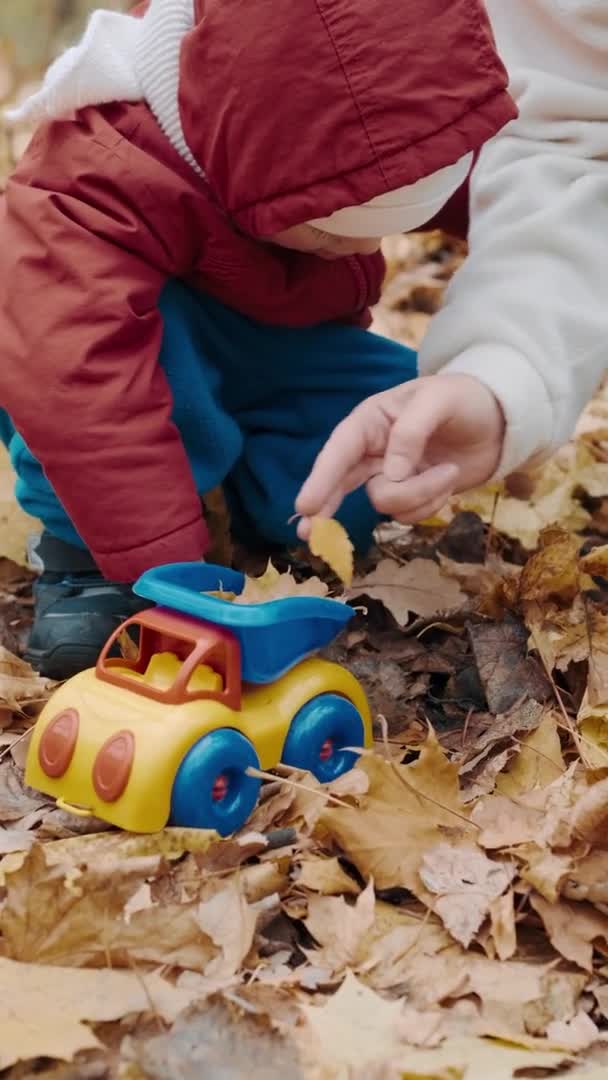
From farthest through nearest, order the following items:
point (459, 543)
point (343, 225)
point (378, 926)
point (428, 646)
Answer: point (459, 543) → point (428, 646) → point (343, 225) → point (378, 926)

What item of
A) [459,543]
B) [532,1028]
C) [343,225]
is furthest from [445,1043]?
[459,543]

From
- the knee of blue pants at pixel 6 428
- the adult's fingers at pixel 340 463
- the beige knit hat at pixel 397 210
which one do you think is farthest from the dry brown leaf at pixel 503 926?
the knee of blue pants at pixel 6 428

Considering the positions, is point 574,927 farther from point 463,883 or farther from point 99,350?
point 99,350

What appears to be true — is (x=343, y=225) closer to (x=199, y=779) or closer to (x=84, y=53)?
(x=84, y=53)

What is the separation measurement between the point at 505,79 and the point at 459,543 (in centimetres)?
83

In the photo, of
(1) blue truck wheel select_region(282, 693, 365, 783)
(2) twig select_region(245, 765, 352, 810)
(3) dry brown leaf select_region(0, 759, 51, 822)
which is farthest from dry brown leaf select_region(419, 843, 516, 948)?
(3) dry brown leaf select_region(0, 759, 51, 822)

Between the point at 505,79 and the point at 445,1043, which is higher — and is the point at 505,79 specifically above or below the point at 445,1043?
above

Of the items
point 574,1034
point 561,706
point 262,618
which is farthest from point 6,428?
point 574,1034

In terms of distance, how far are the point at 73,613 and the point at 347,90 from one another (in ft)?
2.49

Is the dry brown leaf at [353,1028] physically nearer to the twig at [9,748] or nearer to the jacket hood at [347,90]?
the twig at [9,748]

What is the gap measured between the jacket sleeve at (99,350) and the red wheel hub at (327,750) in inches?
13.2

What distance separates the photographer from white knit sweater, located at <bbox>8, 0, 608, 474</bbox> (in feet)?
5.33

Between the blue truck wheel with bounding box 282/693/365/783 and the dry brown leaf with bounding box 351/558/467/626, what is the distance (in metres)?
0.36

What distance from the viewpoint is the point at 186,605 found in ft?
4.45
